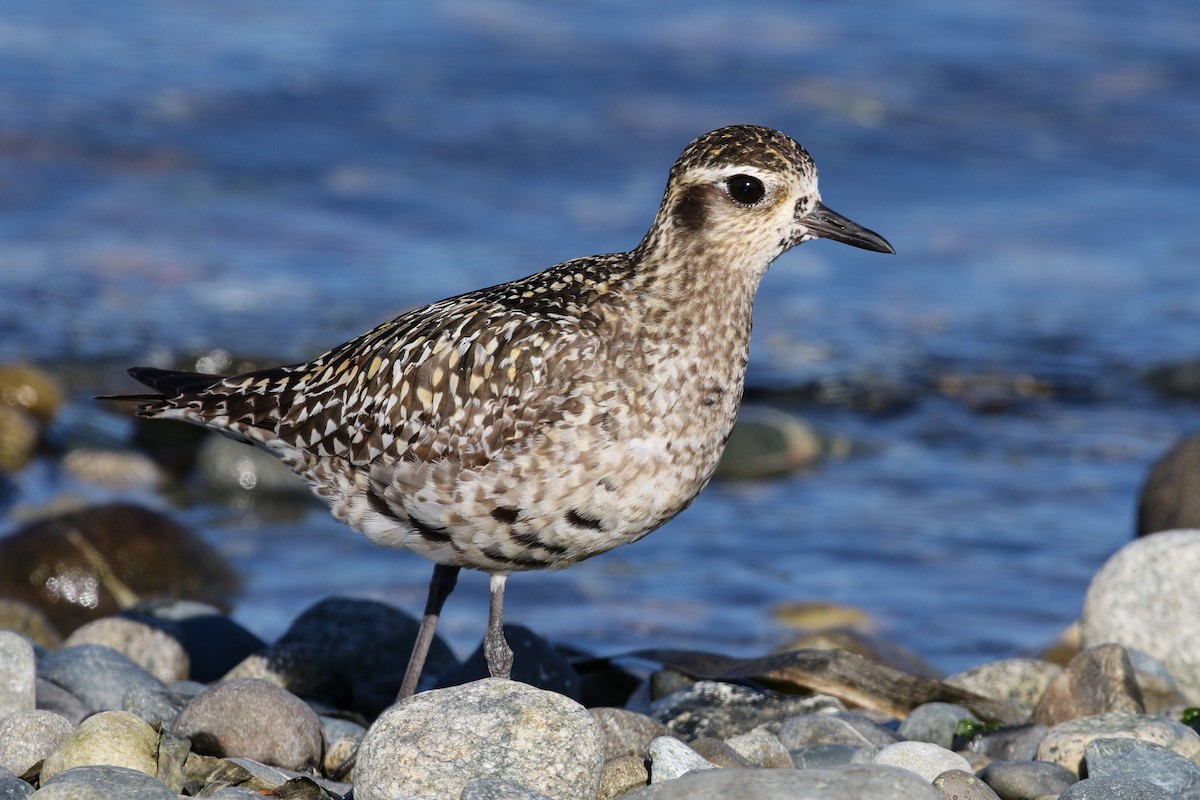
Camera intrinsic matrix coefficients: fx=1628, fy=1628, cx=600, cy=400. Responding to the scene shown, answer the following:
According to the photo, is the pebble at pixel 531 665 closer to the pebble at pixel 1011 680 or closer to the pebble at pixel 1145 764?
the pebble at pixel 1011 680

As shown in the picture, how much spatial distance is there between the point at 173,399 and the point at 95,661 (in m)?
1.25

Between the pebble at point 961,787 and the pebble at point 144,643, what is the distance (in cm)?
407

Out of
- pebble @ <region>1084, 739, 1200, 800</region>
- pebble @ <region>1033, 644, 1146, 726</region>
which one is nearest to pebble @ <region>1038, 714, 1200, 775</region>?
pebble @ <region>1084, 739, 1200, 800</region>

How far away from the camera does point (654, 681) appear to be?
26.2ft

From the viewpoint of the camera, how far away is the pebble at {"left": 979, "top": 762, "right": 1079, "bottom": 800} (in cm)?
623

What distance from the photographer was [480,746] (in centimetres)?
557

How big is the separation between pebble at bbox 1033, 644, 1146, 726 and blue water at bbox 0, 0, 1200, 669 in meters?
2.08

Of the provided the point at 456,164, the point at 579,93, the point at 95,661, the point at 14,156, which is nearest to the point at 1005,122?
the point at 579,93

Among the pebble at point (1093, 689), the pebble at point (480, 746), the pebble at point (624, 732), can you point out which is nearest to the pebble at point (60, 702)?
the pebble at point (480, 746)

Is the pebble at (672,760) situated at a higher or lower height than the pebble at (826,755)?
higher

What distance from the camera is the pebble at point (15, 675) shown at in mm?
6613

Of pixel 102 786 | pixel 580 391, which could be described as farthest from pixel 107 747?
pixel 580 391

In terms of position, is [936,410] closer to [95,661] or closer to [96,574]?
[96,574]

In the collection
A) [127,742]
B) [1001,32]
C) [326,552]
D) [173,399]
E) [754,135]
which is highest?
[1001,32]
